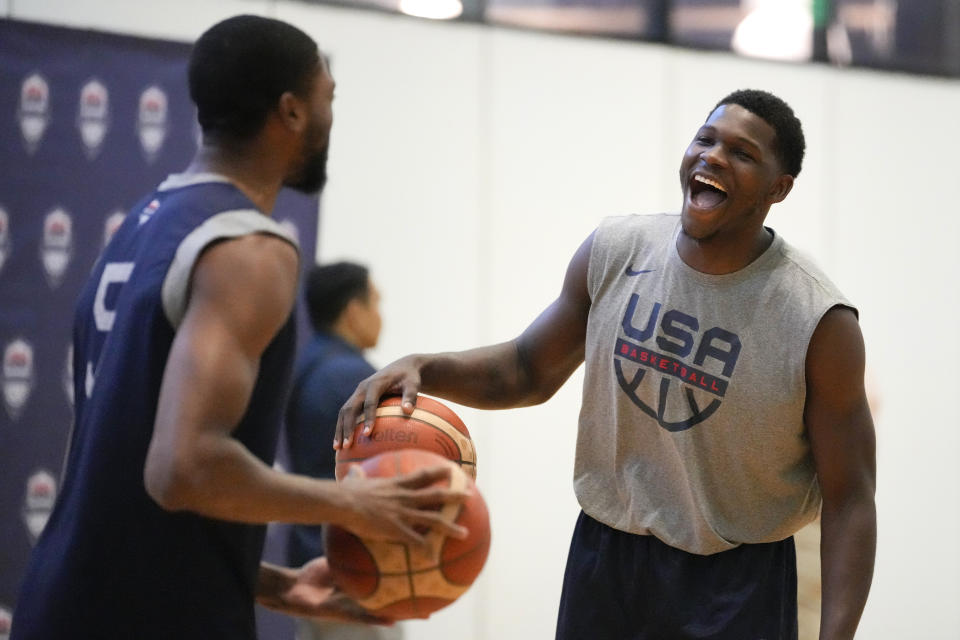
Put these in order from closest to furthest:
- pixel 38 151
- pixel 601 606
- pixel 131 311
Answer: pixel 131 311 < pixel 601 606 < pixel 38 151

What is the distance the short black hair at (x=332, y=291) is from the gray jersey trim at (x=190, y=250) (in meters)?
2.51

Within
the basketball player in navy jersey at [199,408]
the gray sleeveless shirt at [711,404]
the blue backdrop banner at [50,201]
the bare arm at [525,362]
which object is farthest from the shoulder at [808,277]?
the blue backdrop banner at [50,201]

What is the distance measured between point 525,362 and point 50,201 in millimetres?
2787

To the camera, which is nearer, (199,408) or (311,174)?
(199,408)

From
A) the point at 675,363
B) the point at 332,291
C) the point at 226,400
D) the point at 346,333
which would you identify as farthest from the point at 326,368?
the point at 226,400

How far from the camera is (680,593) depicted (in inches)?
98.4

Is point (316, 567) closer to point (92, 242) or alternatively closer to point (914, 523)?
point (92, 242)

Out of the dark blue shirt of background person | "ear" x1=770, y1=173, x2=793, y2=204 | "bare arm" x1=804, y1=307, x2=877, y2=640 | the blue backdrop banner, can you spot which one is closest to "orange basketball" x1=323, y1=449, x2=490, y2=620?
"bare arm" x1=804, y1=307, x2=877, y2=640

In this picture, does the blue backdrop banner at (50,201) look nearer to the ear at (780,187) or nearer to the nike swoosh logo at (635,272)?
the nike swoosh logo at (635,272)

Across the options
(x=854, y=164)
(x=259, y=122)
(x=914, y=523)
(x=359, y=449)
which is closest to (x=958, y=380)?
(x=914, y=523)

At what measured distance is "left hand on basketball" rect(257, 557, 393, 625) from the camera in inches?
81.9

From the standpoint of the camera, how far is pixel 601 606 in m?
2.58

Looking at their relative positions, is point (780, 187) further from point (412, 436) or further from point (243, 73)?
point (243, 73)

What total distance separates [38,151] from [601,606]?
11.0 feet
